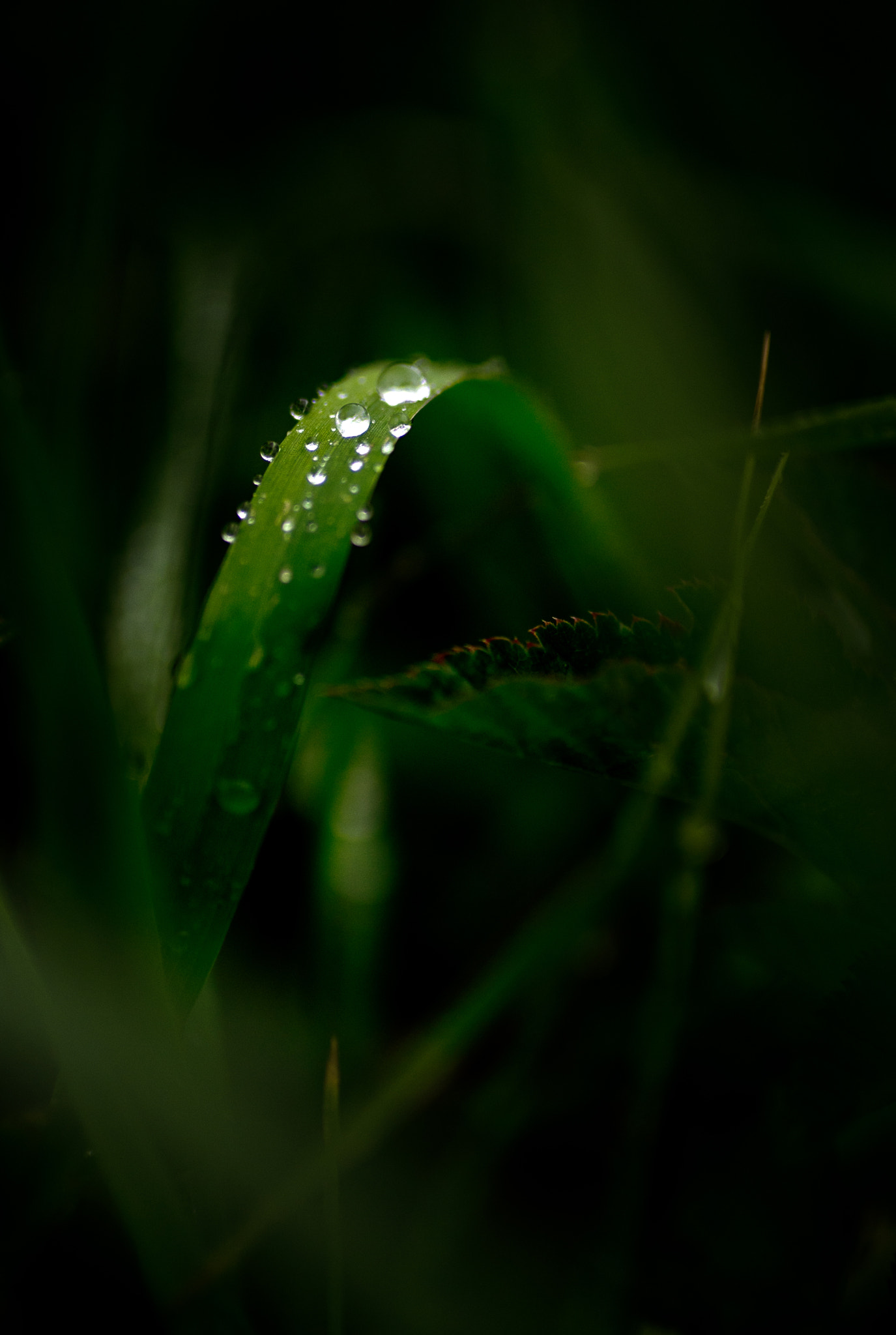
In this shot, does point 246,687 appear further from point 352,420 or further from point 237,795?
point 352,420

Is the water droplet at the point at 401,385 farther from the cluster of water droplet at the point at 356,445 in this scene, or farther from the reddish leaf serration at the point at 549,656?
the reddish leaf serration at the point at 549,656

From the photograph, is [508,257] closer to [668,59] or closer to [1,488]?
[668,59]

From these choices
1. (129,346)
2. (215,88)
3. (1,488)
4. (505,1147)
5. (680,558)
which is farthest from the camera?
(215,88)

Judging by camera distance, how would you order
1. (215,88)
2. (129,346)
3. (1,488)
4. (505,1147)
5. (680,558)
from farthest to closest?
(215,88) → (129,346) → (680,558) → (505,1147) → (1,488)

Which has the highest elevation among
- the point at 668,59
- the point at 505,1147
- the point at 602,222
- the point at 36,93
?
the point at 36,93

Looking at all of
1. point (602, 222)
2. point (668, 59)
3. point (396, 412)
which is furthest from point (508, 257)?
point (396, 412)

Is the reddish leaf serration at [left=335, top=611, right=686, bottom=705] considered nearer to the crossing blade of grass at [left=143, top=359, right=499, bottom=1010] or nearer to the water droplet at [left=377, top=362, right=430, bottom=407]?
the crossing blade of grass at [left=143, top=359, right=499, bottom=1010]

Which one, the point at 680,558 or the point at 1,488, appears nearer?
the point at 1,488

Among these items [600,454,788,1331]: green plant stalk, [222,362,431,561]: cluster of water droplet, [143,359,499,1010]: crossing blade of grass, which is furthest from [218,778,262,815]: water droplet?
[600,454,788,1331]: green plant stalk
